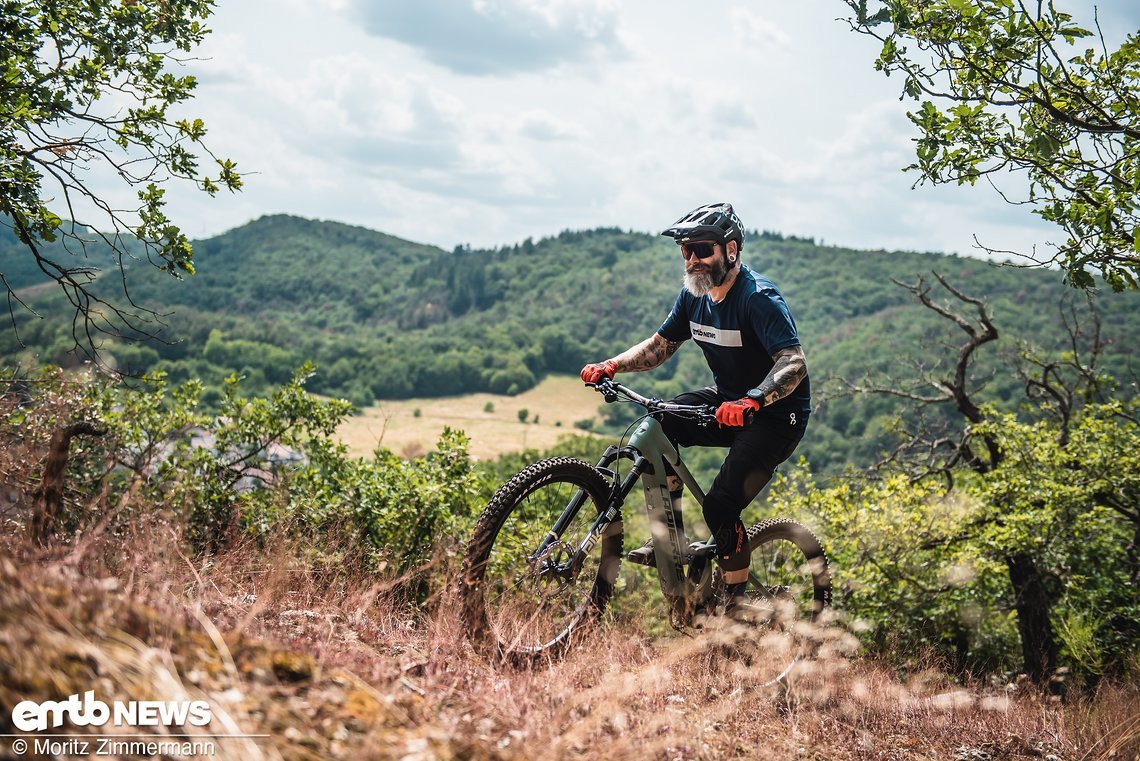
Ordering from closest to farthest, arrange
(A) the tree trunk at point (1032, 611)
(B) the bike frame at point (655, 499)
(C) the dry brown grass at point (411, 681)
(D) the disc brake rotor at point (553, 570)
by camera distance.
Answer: (C) the dry brown grass at point (411, 681) < (D) the disc brake rotor at point (553, 570) < (B) the bike frame at point (655, 499) < (A) the tree trunk at point (1032, 611)

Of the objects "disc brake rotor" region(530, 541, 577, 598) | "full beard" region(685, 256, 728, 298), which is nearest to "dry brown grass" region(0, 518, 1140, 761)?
"disc brake rotor" region(530, 541, 577, 598)

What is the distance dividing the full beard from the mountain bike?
2.36ft

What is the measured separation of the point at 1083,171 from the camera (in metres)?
5.19

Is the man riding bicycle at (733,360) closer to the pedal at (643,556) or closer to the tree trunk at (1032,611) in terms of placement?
the pedal at (643,556)

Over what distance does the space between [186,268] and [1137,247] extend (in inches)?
259

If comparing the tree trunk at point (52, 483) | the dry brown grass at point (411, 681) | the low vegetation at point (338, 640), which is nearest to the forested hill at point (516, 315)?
the low vegetation at point (338, 640)

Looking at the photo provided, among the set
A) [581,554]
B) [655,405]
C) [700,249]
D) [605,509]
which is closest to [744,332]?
[700,249]

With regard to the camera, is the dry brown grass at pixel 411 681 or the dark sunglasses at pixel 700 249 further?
the dark sunglasses at pixel 700 249

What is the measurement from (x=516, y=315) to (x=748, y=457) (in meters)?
165

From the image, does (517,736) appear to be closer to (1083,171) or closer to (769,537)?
(769,537)

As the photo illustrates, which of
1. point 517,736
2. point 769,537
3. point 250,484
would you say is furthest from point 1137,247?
point 250,484

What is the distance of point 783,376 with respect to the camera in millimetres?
4398

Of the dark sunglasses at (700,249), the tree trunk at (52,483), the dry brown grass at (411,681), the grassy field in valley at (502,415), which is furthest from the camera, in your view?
the grassy field in valley at (502,415)

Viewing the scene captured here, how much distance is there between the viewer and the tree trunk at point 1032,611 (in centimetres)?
1107
